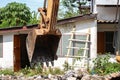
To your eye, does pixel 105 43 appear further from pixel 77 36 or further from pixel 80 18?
pixel 80 18

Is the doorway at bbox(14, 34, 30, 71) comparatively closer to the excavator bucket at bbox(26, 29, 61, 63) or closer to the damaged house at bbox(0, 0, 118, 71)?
the damaged house at bbox(0, 0, 118, 71)

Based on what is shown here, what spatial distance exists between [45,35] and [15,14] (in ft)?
97.6

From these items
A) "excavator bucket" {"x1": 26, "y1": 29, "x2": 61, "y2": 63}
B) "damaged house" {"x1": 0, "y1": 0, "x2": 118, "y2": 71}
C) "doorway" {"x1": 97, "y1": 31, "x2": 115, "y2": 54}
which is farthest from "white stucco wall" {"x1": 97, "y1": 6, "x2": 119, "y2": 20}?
"excavator bucket" {"x1": 26, "y1": 29, "x2": 61, "y2": 63}

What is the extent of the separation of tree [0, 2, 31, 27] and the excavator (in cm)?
2747

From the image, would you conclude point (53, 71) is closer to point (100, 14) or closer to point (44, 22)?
point (100, 14)

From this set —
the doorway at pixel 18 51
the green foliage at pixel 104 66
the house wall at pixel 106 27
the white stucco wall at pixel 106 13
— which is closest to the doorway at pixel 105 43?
the house wall at pixel 106 27

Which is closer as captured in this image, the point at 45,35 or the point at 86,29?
the point at 45,35

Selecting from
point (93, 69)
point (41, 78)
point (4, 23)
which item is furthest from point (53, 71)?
point (4, 23)

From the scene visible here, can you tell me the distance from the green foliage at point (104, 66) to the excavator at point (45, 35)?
749 centimetres

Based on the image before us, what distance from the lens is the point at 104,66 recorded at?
19.1m

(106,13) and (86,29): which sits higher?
(106,13)

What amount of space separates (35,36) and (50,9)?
2.69 ft

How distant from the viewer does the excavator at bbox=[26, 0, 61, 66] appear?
34.4ft

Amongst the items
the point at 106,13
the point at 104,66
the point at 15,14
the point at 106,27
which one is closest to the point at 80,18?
the point at 106,13
